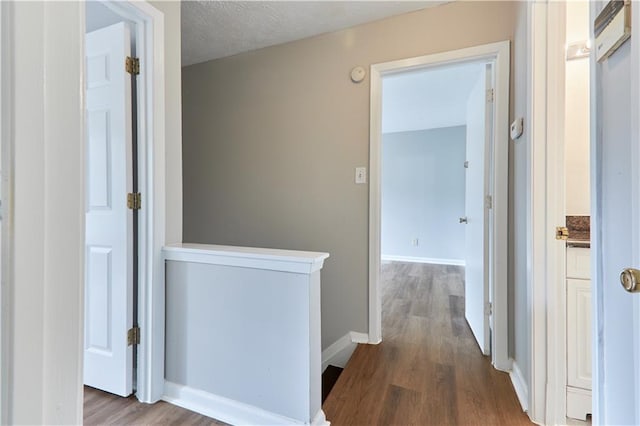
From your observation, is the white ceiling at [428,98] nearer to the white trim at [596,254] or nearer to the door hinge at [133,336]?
the white trim at [596,254]

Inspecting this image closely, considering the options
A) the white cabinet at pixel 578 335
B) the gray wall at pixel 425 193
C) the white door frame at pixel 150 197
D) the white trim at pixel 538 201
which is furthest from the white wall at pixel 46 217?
the gray wall at pixel 425 193

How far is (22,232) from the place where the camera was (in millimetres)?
→ 296

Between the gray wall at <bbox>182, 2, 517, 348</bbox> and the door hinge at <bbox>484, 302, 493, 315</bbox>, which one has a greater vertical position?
the gray wall at <bbox>182, 2, 517, 348</bbox>

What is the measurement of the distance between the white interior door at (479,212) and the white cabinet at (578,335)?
580mm

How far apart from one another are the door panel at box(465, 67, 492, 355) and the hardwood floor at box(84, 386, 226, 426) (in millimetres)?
1746

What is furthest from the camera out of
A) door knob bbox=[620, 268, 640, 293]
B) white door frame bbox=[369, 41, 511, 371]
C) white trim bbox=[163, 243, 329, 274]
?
white door frame bbox=[369, 41, 511, 371]

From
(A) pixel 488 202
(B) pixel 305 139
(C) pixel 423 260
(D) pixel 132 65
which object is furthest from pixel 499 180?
(C) pixel 423 260

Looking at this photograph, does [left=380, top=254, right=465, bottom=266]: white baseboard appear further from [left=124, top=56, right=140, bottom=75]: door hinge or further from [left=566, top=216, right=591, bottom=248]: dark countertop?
[left=124, top=56, right=140, bottom=75]: door hinge

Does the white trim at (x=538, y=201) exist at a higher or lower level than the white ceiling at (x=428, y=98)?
lower

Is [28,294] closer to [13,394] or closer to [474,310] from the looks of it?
[13,394]

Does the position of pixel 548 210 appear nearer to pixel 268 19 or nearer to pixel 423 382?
pixel 423 382

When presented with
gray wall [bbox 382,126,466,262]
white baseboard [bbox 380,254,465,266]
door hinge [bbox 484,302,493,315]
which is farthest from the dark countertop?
white baseboard [bbox 380,254,465,266]

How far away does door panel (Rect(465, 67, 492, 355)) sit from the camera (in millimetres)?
1908

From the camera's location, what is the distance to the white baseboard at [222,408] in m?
1.28
